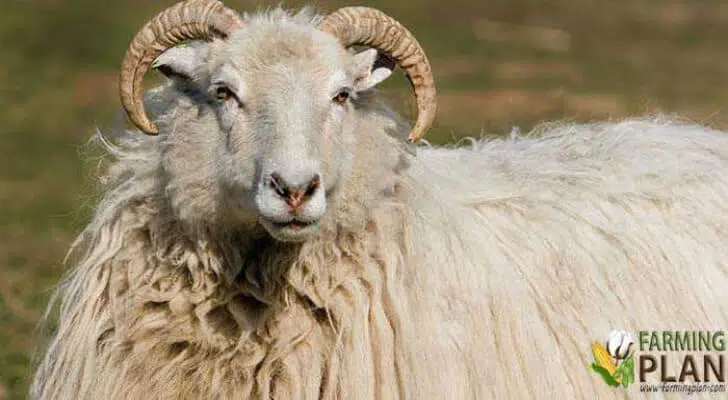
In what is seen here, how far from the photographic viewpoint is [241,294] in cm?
631

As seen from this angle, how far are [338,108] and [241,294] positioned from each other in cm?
89

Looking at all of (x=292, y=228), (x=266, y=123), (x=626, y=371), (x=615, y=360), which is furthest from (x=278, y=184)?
(x=626, y=371)

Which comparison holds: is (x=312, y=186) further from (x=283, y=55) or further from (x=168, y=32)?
(x=168, y=32)

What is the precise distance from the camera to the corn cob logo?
6379mm

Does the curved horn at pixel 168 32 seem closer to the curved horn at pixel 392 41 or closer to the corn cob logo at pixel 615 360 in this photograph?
the curved horn at pixel 392 41

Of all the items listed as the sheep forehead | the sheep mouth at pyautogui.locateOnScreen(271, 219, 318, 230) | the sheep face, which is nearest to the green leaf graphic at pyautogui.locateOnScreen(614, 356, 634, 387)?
the sheep face

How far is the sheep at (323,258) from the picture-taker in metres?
6.13

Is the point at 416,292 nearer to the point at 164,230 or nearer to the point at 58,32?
the point at 164,230

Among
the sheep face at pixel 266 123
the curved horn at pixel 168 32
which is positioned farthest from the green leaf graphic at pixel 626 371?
the curved horn at pixel 168 32

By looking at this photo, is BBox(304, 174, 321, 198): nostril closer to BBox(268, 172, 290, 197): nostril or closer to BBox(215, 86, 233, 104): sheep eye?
BBox(268, 172, 290, 197): nostril

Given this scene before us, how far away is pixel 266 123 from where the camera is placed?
5.98m

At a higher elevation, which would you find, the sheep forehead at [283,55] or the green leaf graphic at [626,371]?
the sheep forehead at [283,55]

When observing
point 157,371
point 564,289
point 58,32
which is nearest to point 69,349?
point 157,371

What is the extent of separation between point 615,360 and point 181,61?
228cm
